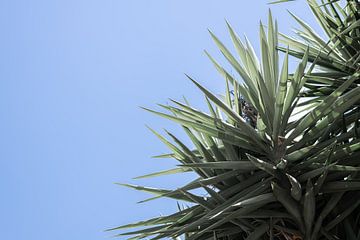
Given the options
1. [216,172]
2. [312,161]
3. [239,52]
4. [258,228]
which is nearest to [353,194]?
[312,161]

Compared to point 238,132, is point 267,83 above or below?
above

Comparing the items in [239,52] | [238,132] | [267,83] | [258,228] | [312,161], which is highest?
[239,52]

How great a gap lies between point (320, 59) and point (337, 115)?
0.83 m

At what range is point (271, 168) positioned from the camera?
7.98 feet

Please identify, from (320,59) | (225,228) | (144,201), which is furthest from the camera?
(320,59)

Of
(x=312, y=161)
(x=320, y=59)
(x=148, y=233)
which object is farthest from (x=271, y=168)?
(x=320, y=59)

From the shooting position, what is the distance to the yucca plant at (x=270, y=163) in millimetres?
2375

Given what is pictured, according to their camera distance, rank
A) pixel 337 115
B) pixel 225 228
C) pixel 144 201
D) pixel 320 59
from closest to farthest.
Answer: pixel 337 115 → pixel 225 228 → pixel 144 201 → pixel 320 59

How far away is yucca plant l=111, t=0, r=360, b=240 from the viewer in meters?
2.38

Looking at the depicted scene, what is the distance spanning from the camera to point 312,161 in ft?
8.00

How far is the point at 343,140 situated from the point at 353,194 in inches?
9.2

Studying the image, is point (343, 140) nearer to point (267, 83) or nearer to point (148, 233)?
point (267, 83)

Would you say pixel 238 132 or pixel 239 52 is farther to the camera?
pixel 239 52

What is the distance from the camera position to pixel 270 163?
254 cm
